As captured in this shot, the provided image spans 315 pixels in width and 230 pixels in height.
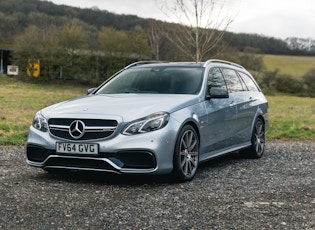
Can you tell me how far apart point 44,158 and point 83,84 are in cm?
4660

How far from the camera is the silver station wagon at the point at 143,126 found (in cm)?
564

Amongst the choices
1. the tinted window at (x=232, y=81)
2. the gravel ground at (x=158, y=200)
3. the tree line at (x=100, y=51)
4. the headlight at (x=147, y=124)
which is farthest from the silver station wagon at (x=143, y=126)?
the tree line at (x=100, y=51)

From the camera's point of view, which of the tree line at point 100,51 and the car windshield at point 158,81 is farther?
the tree line at point 100,51

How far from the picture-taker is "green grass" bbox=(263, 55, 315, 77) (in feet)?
183

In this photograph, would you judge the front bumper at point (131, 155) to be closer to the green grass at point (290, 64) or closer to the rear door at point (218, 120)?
the rear door at point (218, 120)

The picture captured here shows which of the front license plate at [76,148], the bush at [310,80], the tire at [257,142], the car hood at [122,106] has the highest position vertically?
the car hood at [122,106]

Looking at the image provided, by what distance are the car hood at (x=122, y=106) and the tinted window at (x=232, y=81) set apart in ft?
5.31

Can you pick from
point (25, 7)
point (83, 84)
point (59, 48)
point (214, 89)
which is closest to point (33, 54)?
point (59, 48)

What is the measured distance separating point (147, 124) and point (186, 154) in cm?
80

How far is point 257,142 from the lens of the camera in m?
8.85

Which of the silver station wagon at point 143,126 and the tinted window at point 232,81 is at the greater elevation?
the tinted window at point 232,81

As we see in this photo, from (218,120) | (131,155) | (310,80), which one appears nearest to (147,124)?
(131,155)

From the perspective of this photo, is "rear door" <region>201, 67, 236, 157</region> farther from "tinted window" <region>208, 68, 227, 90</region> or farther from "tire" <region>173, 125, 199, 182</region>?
"tire" <region>173, 125, 199, 182</region>

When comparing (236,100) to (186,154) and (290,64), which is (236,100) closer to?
(186,154)
